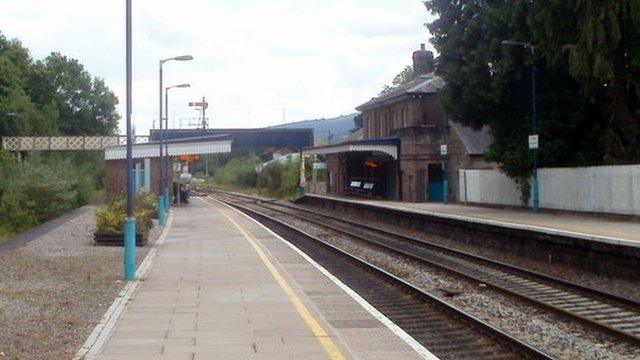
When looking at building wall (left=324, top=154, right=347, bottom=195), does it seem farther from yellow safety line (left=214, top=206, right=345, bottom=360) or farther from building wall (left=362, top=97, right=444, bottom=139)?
yellow safety line (left=214, top=206, right=345, bottom=360)

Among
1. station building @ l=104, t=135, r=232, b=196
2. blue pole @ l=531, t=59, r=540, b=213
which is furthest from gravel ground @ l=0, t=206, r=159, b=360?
station building @ l=104, t=135, r=232, b=196

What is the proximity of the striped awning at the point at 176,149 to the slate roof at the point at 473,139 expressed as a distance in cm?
1574

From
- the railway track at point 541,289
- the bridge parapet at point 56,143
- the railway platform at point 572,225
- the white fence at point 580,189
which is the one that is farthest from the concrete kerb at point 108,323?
the bridge parapet at point 56,143

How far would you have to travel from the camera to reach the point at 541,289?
19.9 m

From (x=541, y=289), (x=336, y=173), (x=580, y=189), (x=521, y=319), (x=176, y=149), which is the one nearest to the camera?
(x=521, y=319)

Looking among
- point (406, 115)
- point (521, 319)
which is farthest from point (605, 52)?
point (406, 115)

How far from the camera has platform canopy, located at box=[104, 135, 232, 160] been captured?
211 feet

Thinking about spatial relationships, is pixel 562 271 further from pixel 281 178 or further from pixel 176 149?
pixel 281 178

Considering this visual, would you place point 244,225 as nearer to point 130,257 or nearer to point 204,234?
point 204,234

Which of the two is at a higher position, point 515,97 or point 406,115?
point 406,115

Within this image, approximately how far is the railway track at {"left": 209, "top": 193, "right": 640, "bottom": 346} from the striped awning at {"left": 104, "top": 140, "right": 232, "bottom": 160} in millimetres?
33231

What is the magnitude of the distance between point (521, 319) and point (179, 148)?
51.6 meters

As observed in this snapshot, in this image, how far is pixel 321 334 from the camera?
41.4 feet

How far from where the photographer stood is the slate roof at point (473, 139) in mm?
57000
